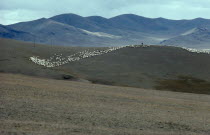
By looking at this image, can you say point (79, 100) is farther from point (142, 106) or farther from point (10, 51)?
point (10, 51)

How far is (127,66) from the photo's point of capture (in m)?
61.8

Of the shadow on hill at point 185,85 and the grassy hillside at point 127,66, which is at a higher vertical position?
the grassy hillside at point 127,66

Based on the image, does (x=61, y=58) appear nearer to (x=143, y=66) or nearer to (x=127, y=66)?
(x=127, y=66)

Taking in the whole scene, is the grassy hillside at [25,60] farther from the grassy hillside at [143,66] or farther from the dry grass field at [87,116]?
the dry grass field at [87,116]

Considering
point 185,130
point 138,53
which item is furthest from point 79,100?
point 138,53

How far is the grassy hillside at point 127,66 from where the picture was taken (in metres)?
50.0

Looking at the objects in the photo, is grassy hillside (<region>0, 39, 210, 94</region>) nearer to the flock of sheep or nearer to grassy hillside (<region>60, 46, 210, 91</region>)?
grassy hillside (<region>60, 46, 210, 91</region>)

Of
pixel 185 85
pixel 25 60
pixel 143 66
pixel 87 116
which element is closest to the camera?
pixel 87 116

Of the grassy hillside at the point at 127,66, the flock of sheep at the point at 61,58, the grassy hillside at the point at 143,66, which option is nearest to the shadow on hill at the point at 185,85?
the grassy hillside at the point at 127,66

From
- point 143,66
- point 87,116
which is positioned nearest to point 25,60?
point 143,66

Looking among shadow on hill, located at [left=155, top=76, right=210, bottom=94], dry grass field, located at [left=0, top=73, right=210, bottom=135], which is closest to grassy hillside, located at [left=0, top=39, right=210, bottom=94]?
shadow on hill, located at [left=155, top=76, right=210, bottom=94]

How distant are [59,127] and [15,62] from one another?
3691 centimetres

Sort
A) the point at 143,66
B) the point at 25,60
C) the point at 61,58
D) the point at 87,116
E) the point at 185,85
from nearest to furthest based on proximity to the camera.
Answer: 1. the point at 87,116
2. the point at 185,85
3. the point at 25,60
4. the point at 143,66
5. the point at 61,58

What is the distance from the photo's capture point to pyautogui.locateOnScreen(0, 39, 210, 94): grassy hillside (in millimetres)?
49969
